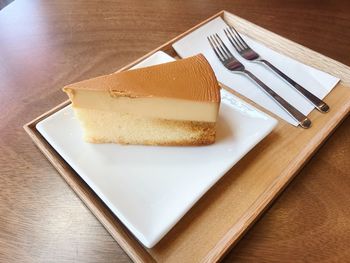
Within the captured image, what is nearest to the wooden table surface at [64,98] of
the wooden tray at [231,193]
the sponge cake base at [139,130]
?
→ the wooden tray at [231,193]

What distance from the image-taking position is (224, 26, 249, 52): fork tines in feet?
3.14

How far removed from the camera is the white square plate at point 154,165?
566 millimetres

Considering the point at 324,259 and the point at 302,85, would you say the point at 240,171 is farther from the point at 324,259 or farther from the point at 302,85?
the point at 302,85

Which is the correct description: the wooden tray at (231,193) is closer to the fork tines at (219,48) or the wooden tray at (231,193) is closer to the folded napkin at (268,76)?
the folded napkin at (268,76)

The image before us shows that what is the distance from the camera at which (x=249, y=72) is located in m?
0.87

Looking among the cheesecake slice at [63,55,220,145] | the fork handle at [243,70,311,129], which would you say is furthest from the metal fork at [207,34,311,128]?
the cheesecake slice at [63,55,220,145]

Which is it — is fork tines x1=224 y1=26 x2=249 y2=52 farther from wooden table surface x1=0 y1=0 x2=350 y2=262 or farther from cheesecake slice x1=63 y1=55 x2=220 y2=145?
cheesecake slice x1=63 y1=55 x2=220 y2=145

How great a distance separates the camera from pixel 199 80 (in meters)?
0.67

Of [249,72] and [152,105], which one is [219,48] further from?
[152,105]

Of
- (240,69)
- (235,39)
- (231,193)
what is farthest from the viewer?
(235,39)

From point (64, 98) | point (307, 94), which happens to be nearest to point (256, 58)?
point (307, 94)

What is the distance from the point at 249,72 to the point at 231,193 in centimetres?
38

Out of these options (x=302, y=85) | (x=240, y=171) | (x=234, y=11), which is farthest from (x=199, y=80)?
(x=234, y=11)

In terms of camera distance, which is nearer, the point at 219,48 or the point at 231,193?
the point at 231,193
